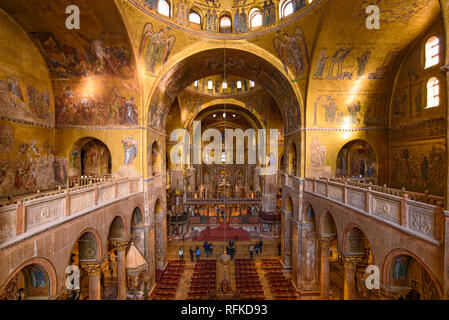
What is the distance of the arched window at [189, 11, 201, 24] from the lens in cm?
1541

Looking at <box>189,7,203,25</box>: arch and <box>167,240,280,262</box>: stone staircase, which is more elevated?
<box>189,7,203,25</box>: arch

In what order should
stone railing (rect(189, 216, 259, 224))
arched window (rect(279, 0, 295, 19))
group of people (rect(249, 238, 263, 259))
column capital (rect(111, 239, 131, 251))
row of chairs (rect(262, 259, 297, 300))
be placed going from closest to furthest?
column capital (rect(111, 239, 131, 251)) < arched window (rect(279, 0, 295, 19)) < row of chairs (rect(262, 259, 297, 300)) < group of people (rect(249, 238, 263, 259)) < stone railing (rect(189, 216, 259, 224))

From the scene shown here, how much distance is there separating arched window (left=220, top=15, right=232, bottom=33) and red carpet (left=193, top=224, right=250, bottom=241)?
54.8ft

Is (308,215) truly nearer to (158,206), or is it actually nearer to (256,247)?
(256,247)

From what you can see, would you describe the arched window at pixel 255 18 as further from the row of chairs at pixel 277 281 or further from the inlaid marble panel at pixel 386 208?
the row of chairs at pixel 277 281

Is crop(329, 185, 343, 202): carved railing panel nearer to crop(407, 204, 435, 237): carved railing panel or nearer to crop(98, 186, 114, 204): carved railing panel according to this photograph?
crop(407, 204, 435, 237): carved railing panel

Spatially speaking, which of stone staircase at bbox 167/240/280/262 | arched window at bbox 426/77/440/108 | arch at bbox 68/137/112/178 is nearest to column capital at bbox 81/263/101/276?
arch at bbox 68/137/112/178

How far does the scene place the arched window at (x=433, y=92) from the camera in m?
11.5

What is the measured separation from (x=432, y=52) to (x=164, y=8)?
1424cm

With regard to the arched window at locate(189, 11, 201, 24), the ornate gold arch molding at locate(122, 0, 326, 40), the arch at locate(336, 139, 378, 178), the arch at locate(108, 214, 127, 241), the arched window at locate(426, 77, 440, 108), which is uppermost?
the arched window at locate(189, 11, 201, 24)

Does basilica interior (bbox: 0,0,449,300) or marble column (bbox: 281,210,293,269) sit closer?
basilica interior (bbox: 0,0,449,300)

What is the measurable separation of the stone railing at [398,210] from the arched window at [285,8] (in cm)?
1045
